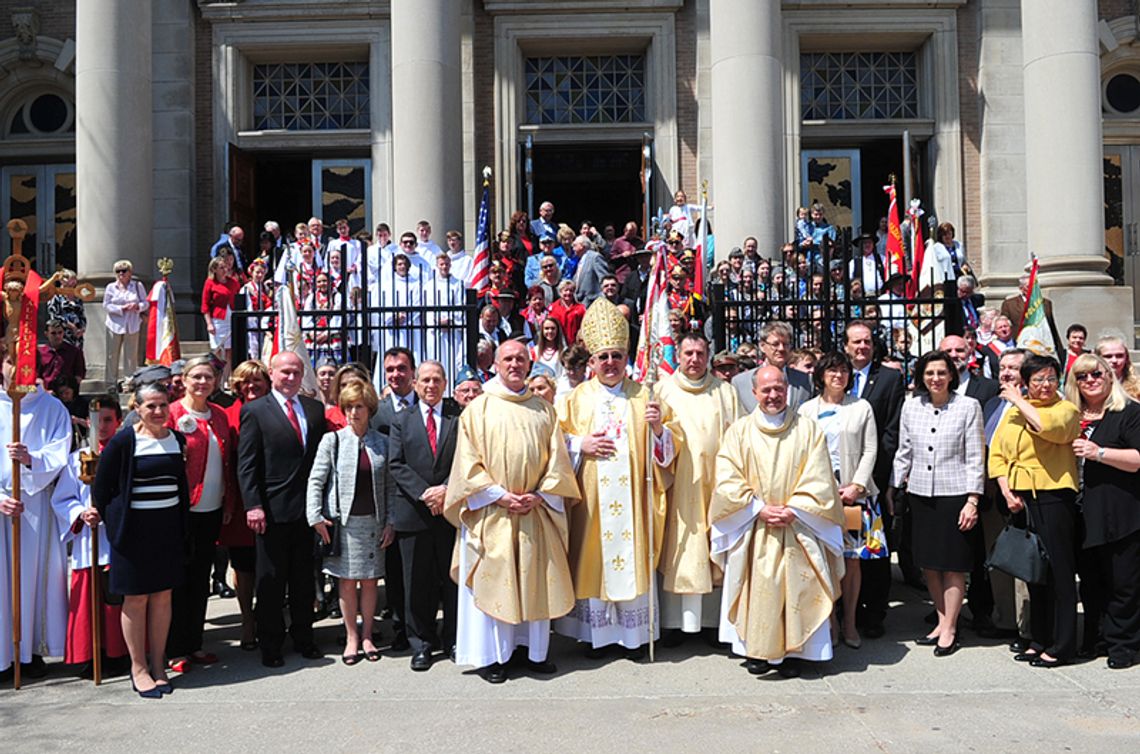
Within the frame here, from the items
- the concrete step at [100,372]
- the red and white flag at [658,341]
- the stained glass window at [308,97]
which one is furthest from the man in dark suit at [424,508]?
the stained glass window at [308,97]

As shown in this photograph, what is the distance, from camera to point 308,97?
1805 centimetres

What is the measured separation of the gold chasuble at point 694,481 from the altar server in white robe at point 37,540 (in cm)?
376

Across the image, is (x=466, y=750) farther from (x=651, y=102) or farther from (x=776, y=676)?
(x=651, y=102)

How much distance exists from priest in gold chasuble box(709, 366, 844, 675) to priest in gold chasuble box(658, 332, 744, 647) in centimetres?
29

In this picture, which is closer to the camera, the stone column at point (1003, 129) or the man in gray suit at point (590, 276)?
the man in gray suit at point (590, 276)

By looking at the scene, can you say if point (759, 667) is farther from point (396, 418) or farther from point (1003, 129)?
point (1003, 129)

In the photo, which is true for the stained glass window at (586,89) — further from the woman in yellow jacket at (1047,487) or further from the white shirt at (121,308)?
the woman in yellow jacket at (1047,487)

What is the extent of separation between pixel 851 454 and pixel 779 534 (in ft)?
2.88

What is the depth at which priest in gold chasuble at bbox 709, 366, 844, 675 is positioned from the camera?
6.21m

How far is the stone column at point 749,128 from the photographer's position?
14.5 meters

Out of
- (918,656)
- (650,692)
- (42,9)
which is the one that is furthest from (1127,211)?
(42,9)

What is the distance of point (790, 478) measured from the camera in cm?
629

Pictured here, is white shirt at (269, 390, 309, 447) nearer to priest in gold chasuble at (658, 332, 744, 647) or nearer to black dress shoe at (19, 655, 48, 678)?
black dress shoe at (19, 655, 48, 678)

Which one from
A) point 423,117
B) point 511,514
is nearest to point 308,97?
point 423,117
